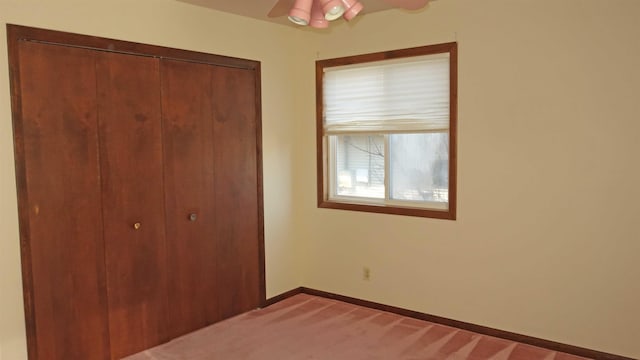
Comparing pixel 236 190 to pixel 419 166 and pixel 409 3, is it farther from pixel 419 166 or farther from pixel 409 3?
pixel 409 3

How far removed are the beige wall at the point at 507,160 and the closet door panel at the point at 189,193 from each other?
1.00 feet

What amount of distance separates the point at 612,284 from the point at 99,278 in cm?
322

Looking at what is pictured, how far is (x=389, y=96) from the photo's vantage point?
152 inches

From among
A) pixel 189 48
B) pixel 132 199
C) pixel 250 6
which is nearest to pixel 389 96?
pixel 250 6

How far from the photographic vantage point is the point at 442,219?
3635 millimetres

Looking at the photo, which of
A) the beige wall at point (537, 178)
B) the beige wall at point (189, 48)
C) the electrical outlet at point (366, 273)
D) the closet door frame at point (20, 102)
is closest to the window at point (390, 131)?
the beige wall at point (537, 178)

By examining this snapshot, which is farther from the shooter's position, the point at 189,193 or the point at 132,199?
the point at 189,193

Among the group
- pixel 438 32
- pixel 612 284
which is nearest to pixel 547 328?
pixel 612 284

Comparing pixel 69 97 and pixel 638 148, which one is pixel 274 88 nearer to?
pixel 69 97

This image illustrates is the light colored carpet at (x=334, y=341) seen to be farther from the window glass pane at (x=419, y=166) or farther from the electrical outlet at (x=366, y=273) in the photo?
the window glass pane at (x=419, y=166)

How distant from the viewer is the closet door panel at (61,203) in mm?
2691

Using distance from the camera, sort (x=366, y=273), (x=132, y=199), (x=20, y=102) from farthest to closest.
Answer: (x=366, y=273), (x=132, y=199), (x=20, y=102)

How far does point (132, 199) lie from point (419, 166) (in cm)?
214

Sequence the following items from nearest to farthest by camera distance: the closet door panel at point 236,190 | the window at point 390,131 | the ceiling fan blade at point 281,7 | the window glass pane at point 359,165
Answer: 1. the ceiling fan blade at point 281,7
2. the window at point 390,131
3. the closet door panel at point 236,190
4. the window glass pane at point 359,165
